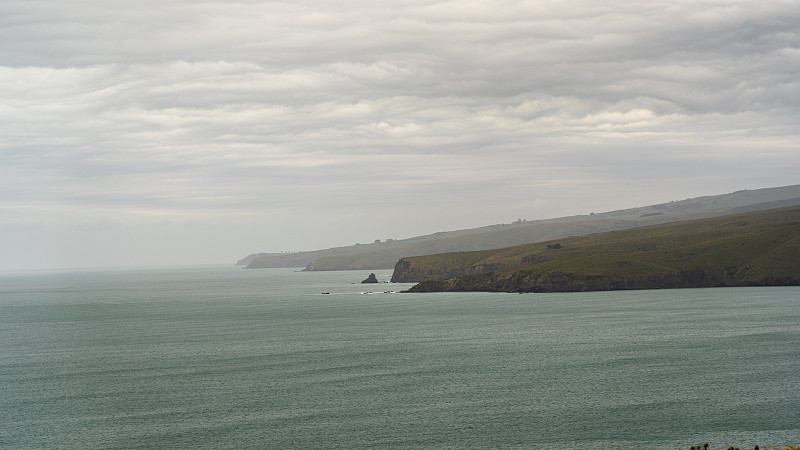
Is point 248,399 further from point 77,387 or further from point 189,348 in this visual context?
point 189,348

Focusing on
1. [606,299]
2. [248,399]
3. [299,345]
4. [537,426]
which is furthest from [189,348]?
[606,299]

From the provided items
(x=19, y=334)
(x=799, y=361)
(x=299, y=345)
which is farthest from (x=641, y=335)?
(x=19, y=334)

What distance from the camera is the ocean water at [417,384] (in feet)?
200

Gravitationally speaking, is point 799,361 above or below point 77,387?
below

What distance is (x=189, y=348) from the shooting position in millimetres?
118625

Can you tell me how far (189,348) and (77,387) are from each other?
33.7 meters

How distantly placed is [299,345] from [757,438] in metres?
76.5

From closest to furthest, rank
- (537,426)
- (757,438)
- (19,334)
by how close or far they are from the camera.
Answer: (757,438) < (537,426) < (19,334)

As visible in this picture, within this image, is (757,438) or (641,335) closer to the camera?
(757,438)

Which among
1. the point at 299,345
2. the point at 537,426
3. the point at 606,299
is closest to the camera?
the point at 537,426

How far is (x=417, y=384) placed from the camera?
8162 cm

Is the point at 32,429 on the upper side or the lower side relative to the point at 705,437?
upper

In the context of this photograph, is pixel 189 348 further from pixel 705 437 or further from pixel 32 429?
pixel 705 437

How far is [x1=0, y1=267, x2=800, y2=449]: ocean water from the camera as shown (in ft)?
200
